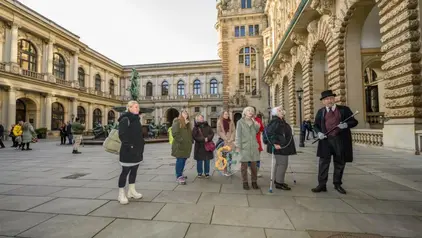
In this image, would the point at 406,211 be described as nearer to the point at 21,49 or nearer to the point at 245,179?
the point at 245,179

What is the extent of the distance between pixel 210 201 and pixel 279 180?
1.56 m

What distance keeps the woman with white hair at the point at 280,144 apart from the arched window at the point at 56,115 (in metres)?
33.2

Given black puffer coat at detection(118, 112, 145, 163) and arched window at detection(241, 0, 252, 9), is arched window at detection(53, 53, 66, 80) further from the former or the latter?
black puffer coat at detection(118, 112, 145, 163)

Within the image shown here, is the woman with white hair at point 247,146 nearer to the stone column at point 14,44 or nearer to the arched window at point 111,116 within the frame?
the stone column at point 14,44

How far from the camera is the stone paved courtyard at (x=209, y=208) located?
2467mm

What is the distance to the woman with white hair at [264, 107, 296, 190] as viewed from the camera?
4113mm

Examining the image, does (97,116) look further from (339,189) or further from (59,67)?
(339,189)

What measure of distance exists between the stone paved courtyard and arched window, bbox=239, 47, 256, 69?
31827 millimetres

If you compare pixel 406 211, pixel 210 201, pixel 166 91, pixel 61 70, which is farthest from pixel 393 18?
pixel 166 91

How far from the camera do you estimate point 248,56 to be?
35031mm

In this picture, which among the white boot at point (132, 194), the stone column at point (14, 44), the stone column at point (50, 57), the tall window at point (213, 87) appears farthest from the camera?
the tall window at point (213, 87)

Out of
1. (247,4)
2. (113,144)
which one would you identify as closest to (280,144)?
(113,144)

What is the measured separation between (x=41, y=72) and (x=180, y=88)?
81.8 ft

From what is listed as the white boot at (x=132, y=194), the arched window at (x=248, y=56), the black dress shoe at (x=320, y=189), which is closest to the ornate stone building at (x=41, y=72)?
the white boot at (x=132, y=194)
